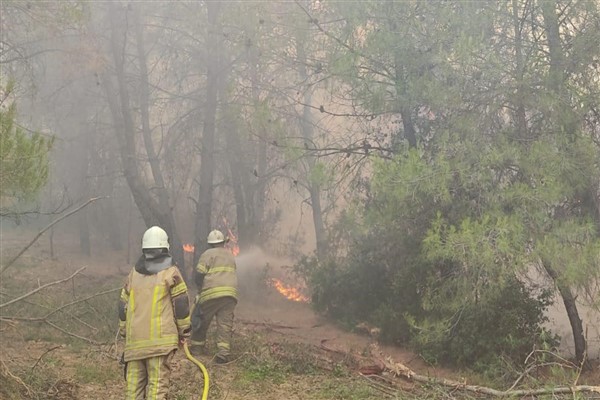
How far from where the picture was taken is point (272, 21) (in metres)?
11.4

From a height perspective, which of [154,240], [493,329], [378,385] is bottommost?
[378,385]

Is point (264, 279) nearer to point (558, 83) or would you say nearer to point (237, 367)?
point (237, 367)

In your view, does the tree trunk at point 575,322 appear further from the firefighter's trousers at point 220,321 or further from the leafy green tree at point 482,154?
the firefighter's trousers at point 220,321

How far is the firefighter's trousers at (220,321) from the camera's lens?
8086 millimetres

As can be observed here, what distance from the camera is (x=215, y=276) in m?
8.22

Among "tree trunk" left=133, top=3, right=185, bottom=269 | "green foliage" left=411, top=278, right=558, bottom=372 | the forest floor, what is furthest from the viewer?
"tree trunk" left=133, top=3, right=185, bottom=269

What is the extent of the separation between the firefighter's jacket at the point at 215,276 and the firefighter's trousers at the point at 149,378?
2.87m

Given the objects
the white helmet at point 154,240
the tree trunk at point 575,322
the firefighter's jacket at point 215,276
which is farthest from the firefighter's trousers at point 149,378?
the tree trunk at point 575,322

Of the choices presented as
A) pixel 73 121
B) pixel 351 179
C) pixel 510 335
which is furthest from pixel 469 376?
pixel 73 121

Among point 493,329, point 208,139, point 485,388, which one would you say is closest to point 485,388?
point 485,388

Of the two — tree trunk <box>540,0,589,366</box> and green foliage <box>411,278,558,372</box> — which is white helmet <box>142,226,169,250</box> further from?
tree trunk <box>540,0,589,366</box>

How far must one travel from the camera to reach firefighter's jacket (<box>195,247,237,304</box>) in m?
8.20

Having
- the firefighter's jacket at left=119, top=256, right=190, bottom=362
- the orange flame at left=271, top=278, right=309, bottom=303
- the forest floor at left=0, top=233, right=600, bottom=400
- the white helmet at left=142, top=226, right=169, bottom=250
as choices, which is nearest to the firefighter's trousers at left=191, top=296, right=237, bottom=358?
the forest floor at left=0, top=233, right=600, bottom=400

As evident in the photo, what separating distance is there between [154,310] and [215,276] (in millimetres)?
3058
